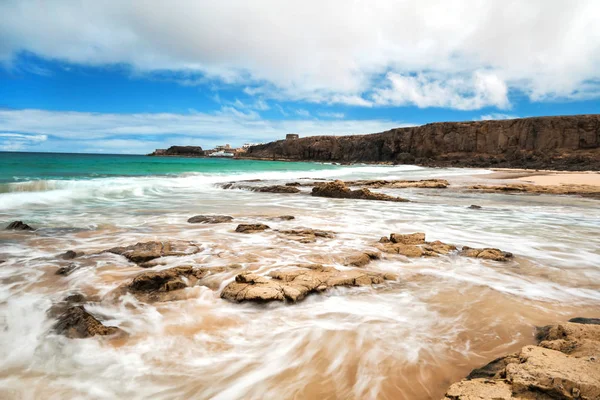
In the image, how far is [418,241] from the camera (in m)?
5.74

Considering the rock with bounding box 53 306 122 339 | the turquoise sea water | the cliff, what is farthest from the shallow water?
the cliff

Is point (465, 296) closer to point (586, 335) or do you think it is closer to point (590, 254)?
point (586, 335)

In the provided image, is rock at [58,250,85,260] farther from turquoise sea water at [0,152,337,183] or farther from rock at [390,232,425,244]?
turquoise sea water at [0,152,337,183]

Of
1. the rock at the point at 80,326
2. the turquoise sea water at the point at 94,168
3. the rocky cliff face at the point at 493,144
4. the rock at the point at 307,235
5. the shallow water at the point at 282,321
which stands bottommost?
the shallow water at the point at 282,321

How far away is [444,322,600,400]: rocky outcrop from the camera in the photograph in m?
1.69

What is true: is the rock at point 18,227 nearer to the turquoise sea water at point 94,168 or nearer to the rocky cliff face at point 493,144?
the turquoise sea water at point 94,168

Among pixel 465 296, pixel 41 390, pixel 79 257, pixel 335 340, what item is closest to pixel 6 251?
pixel 79 257

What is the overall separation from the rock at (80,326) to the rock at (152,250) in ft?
5.46

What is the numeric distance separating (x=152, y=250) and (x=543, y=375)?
4744 millimetres

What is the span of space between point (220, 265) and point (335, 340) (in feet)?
7.19

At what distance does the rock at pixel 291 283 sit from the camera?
3471mm

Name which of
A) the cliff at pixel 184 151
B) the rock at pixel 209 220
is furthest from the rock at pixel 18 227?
the cliff at pixel 184 151

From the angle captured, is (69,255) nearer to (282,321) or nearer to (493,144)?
(282,321)

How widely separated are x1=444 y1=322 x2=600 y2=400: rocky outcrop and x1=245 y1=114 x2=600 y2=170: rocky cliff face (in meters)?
45.5
